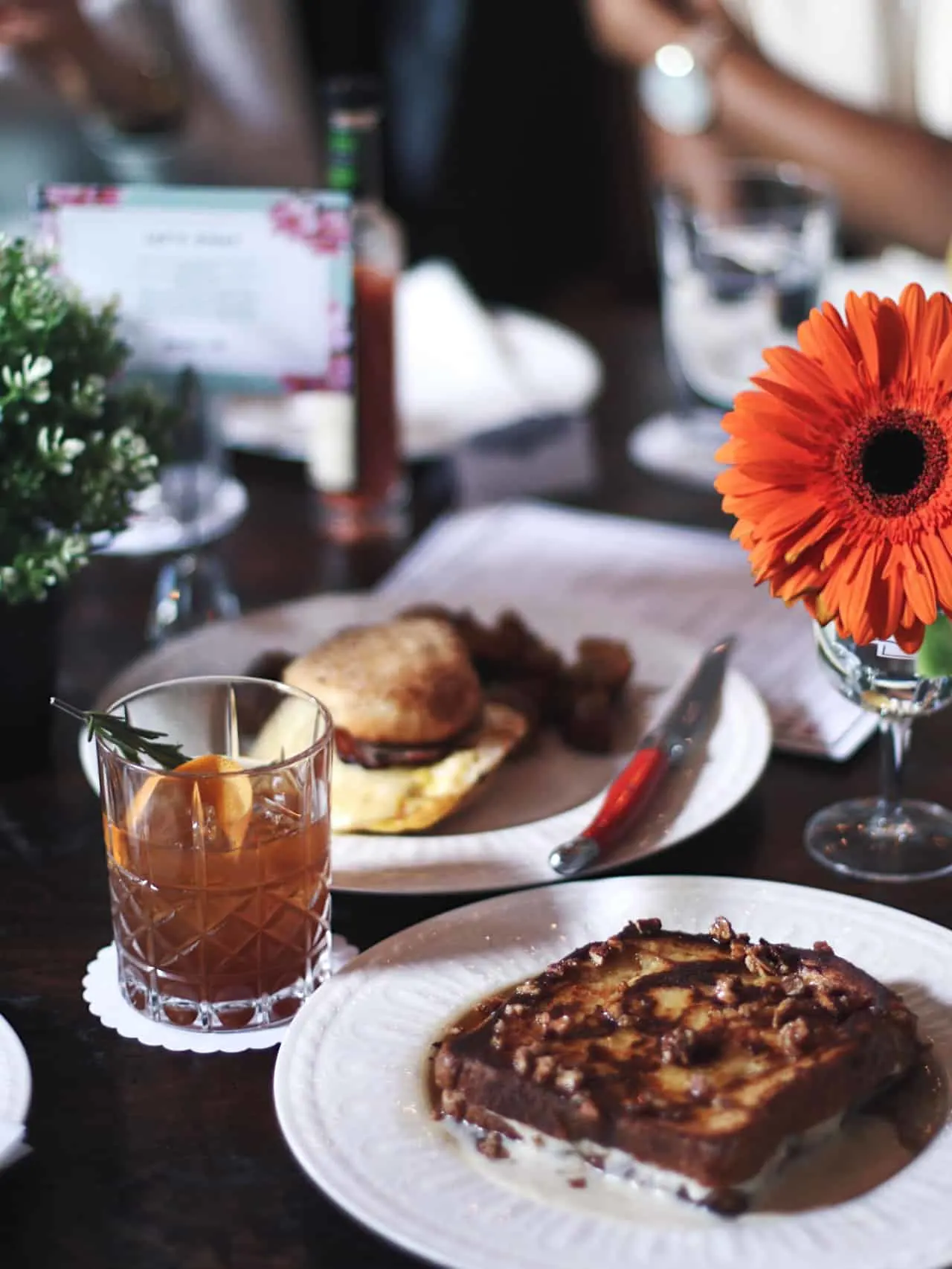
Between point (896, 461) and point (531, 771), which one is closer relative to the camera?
point (896, 461)

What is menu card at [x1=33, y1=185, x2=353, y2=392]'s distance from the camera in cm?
134

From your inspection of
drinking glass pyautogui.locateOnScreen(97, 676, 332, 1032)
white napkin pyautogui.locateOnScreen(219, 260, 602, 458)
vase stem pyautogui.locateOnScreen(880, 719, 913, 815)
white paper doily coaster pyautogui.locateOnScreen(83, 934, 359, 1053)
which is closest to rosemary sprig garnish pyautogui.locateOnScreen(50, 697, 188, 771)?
drinking glass pyautogui.locateOnScreen(97, 676, 332, 1032)

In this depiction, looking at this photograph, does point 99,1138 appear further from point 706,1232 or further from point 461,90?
point 461,90

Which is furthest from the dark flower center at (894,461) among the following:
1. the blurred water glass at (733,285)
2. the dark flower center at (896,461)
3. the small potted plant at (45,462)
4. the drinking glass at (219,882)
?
the blurred water glass at (733,285)

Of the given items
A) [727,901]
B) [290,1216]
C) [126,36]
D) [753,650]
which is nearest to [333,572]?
[753,650]

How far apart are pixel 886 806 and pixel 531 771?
0.25 metres

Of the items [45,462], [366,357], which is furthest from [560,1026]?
[366,357]

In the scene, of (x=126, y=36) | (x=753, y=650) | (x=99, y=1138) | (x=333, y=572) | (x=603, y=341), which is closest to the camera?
(x=99, y=1138)

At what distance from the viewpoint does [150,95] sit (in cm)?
217

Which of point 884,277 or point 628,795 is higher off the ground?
point 884,277

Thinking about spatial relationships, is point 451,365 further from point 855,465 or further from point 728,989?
point 728,989

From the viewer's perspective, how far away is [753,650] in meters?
1.33

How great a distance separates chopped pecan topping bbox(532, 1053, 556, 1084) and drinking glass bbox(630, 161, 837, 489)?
111 cm

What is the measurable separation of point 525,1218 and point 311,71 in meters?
3.47
